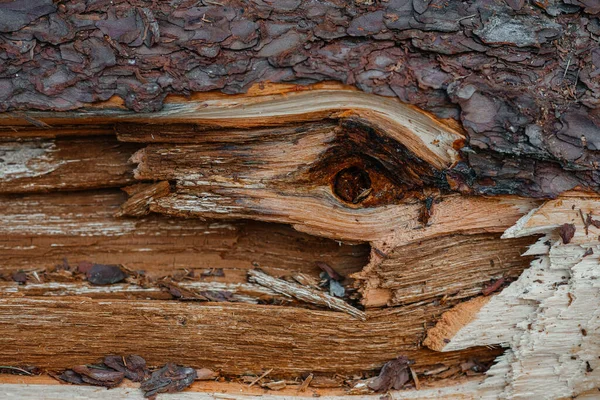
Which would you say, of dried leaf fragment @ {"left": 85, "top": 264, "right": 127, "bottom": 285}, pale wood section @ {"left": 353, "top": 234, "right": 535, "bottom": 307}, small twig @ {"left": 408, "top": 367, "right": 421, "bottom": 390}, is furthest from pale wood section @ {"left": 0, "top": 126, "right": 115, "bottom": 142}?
small twig @ {"left": 408, "top": 367, "right": 421, "bottom": 390}

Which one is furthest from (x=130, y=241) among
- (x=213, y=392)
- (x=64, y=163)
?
(x=213, y=392)

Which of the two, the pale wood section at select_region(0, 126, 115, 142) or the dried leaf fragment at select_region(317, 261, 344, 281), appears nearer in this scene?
the pale wood section at select_region(0, 126, 115, 142)

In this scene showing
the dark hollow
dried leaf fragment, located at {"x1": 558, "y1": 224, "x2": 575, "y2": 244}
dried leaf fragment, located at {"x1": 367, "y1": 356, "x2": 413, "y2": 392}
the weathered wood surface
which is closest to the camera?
the weathered wood surface

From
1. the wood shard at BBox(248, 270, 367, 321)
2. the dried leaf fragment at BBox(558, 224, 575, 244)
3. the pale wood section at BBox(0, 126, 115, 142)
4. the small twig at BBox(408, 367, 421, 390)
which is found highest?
the pale wood section at BBox(0, 126, 115, 142)

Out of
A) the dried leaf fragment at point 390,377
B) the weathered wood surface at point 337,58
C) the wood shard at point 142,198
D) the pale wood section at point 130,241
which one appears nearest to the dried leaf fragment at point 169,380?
the pale wood section at point 130,241

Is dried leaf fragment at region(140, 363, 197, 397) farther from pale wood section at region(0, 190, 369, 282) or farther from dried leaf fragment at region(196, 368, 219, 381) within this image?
pale wood section at region(0, 190, 369, 282)
